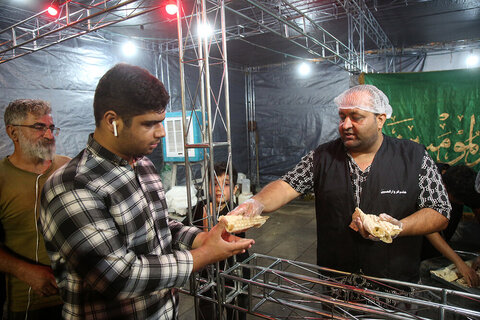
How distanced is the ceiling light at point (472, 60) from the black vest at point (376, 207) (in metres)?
8.07

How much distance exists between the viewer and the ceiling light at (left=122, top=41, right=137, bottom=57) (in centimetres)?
701

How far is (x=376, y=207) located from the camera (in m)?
1.94

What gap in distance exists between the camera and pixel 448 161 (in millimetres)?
6172

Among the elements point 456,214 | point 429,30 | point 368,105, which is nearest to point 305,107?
point 429,30

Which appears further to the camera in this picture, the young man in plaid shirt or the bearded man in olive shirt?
the bearded man in olive shirt

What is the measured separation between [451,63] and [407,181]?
27.2 feet

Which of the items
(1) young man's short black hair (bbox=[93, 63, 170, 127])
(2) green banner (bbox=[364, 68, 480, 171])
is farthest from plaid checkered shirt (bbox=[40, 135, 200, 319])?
(2) green banner (bbox=[364, 68, 480, 171])

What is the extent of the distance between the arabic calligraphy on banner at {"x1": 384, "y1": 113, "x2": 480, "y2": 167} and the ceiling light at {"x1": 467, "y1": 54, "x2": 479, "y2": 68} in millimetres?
3002

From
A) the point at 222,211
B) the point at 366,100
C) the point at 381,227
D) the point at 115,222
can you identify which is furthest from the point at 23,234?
the point at 366,100

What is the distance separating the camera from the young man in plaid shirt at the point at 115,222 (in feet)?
3.49

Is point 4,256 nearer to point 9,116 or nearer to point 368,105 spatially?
point 9,116

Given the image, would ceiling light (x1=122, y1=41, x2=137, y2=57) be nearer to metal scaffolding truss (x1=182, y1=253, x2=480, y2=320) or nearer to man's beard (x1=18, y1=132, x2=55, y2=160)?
man's beard (x1=18, y1=132, x2=55, y2=160)

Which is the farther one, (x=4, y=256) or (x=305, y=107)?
(x=305, y=107)

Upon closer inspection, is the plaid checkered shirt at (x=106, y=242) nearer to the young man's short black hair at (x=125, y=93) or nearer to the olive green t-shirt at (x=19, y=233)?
the young man's short black hair at (x=125, y=93)
